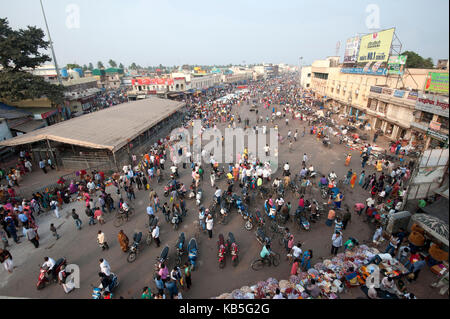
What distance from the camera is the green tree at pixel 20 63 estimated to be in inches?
829

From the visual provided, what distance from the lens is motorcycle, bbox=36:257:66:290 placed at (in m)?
7.75

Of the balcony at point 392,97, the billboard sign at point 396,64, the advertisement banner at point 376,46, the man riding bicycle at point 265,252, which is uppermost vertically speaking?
the advertisement banner at point 376,46

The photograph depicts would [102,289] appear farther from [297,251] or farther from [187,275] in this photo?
[297,251]

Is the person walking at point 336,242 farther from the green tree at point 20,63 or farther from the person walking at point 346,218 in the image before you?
the green tree at point 20,63

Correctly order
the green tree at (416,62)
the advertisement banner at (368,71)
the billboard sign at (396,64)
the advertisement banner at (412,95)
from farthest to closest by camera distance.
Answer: the green tree at (416,62) → the advertisement banner at (368,71) → the billboard sign at (396,64) → the advertisement banner at (412,95)

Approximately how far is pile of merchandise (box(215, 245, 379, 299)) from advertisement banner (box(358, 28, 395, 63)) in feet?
87.6

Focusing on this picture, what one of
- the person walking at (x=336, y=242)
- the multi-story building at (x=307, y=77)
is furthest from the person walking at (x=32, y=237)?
the multi-story building at (x=307, y=77)

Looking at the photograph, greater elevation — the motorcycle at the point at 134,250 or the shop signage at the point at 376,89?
the shop signage at the point at 376,89

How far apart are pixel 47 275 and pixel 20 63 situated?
25.5m

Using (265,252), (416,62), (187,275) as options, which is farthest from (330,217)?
(416,62)

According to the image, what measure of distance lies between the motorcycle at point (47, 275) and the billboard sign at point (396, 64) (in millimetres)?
31977
